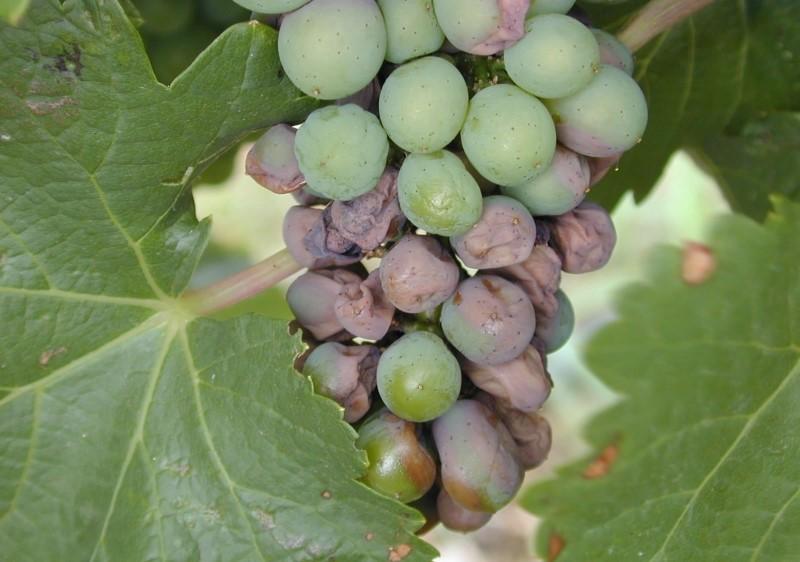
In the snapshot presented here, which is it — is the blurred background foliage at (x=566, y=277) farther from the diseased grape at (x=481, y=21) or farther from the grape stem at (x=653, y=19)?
the diseased grape at (x=481, y=21)

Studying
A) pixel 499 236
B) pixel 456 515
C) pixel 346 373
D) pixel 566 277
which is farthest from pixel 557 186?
pixel 566 277

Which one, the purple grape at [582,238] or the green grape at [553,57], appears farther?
the purple grape at [582,238]

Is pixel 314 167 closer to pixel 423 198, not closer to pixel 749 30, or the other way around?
pixel 423 198

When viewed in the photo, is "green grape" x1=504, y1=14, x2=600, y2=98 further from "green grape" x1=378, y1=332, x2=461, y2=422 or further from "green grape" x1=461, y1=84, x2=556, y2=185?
"green grape" x1=378, y1=332, x2=461, y2=422

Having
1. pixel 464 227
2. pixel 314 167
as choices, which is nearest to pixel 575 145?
pixel 464 227

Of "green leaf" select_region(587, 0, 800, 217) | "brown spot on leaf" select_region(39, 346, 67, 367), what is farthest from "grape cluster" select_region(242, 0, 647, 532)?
"green leaf" select_region(587, 0, 800, 217)

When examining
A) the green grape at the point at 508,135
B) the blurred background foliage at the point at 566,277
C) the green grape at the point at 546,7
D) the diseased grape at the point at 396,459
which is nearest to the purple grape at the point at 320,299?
the diseased grape at the point at 396,459
